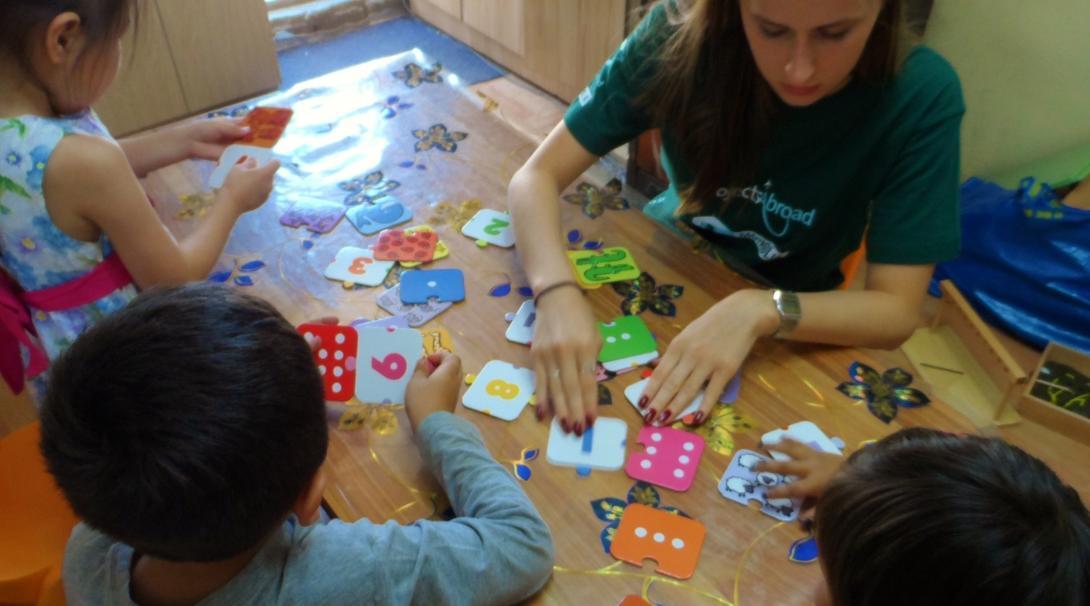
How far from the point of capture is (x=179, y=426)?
23.5 inches

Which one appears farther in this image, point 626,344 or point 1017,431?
point 1017,431

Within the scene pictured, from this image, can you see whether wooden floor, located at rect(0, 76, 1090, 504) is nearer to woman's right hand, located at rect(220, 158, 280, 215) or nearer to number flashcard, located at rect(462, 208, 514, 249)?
number flashcard, located at rect(462, 208, 514, 249)

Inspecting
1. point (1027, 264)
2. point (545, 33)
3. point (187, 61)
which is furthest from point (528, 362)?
point (187, 61)

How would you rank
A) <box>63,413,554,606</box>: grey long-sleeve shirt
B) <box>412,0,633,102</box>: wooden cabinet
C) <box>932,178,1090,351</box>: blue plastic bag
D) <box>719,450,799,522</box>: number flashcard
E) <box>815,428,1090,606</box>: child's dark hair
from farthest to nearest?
1. <box>412,0,633,102</box>: wooden cabinet
2. <box>932,178,1090,351</box>: blue plastic bag
3. <box>719,450,799,522</box>: number flashcard
4. <box>63,413,554,606</box>: grey long-sleeve shirt
5. <box>815,428,1090,606</box>: child's dark hair

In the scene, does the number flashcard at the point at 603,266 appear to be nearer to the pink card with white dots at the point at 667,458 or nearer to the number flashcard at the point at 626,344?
the number flashcard at the point at 626,344

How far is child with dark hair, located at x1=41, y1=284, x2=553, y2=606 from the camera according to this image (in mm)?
600

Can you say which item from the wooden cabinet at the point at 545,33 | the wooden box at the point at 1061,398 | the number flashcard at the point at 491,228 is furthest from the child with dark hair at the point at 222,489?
the wooden cabinet at the point at 545,33

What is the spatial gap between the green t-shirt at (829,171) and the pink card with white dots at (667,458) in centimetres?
34

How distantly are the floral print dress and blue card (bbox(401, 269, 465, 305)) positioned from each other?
15.0 inches

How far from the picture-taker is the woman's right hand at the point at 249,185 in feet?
3.73

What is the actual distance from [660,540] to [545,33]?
228cm

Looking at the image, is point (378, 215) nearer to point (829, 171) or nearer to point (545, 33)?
point (829, 171)

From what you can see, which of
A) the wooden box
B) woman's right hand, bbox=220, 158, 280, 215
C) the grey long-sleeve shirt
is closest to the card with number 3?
the grey long-sleeve shirt

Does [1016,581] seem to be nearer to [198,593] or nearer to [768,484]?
[768,484]
